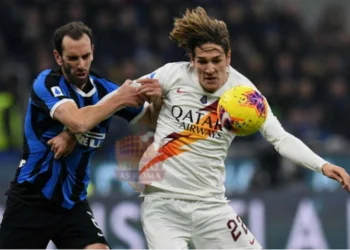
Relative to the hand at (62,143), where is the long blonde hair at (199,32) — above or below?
above

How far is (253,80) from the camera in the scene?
16.0 metres

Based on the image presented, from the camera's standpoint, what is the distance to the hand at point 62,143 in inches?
284

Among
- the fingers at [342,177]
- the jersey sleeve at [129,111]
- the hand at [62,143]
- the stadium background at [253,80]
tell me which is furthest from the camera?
the stadium background at [253,80]

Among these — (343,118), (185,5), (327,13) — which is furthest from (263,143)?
(327,13)

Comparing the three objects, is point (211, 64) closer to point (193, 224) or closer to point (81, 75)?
point (81, 75)

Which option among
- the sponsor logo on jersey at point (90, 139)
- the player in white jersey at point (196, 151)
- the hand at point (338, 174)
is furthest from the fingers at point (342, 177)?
the sponsor logo on jersey at point (90, 139)

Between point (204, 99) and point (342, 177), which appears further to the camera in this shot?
point (204, 99)

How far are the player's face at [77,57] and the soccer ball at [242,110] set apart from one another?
901 mm

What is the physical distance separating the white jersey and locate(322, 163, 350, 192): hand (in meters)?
0.23

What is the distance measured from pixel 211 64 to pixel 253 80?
8.86 m

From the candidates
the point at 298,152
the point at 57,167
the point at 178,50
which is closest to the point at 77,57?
the point at 57,167

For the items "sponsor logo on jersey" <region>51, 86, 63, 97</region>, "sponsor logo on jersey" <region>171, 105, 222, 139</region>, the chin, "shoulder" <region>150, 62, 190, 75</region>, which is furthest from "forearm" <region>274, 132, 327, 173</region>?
"sponsor logo on jersey" <region>51, 86, 63, 97</region>

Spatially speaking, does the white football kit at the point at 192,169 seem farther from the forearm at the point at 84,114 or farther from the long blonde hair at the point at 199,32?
the forearm at the point at 84,114

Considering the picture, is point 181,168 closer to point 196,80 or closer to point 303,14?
point 196,80
